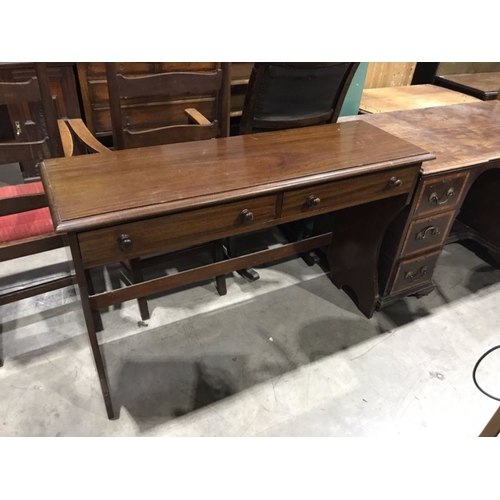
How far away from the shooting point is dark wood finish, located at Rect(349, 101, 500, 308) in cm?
161

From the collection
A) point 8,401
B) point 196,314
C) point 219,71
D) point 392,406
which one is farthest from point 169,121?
point 392,406

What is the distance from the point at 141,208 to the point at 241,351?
91 cm

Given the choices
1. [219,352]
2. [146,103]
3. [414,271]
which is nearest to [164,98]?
[146,103]

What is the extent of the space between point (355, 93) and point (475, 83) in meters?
1.17

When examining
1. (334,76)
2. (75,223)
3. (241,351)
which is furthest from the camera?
(241,351)

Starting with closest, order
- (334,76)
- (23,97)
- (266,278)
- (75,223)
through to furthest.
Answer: (75,223) < (23,97) < (334,76) < (266,278)

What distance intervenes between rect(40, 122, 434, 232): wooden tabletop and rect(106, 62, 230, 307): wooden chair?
0.15m

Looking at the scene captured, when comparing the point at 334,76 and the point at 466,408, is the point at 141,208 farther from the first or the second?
the point at 466,408

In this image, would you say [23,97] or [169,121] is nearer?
[23,97]

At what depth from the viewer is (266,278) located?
7.02 feet

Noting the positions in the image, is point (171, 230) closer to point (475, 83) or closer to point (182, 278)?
point (182, 278)

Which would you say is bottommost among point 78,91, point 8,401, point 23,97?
point 8,401

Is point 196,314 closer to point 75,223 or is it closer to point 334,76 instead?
point 75,223

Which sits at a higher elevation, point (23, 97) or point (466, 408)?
point (23, 97)
